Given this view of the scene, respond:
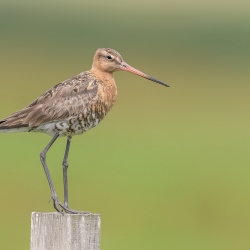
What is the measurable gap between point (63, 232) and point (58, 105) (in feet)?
7.02

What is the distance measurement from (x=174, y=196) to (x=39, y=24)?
23356mm

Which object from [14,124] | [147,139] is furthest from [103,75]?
[147,139]

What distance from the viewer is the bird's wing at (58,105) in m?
9.32

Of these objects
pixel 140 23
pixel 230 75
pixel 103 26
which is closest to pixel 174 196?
pixel 230 75

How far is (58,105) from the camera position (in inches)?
372

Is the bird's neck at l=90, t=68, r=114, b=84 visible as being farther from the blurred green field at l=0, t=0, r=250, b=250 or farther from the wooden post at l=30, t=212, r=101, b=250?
the blurred green field at l=0, t=0, r=250, b=250

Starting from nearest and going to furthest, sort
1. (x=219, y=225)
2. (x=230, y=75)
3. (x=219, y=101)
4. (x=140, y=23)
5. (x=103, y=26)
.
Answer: (x=219, y=225)
(x=219, y=101)
(x=230, y=75)
(x=103, y=26)
(x=140, y=23)

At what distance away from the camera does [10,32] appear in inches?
1559

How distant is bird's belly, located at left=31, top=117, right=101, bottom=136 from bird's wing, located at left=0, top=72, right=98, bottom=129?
0.04 metres

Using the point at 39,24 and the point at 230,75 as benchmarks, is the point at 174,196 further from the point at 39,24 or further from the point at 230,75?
the point at 39,24

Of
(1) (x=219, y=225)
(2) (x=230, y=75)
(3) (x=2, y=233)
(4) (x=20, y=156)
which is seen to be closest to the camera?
(3) (x=2, y=233)

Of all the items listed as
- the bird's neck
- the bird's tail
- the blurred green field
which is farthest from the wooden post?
the blurred green field

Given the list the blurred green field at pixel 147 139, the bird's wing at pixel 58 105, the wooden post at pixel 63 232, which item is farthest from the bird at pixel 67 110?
the blurred green field at pixel 147 139

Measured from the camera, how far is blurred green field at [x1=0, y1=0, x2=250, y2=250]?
59.2 ft
